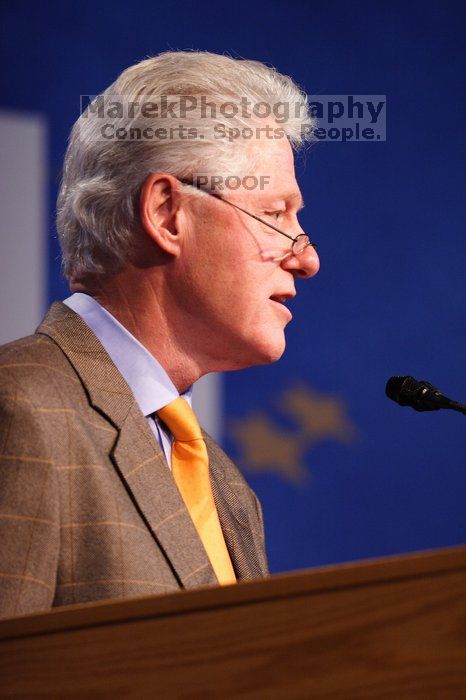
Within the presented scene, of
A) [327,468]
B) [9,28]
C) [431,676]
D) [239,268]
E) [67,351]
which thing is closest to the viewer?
[431,676]

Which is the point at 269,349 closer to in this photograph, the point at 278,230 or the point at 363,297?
the point at 278,230

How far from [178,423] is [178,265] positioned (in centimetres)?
23

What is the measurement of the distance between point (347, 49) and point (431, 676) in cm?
179

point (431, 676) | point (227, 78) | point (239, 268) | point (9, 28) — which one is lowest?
point (431, 676)

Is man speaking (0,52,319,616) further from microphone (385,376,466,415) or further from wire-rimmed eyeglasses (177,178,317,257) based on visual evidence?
microphone (385,376,466,415)

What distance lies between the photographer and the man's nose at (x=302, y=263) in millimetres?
1561

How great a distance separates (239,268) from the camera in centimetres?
150

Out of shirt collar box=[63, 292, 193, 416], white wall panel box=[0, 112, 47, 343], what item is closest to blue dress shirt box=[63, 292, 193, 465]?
shirt collar box=[63, 292, 193, 416]

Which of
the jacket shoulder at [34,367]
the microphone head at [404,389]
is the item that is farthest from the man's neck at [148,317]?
the microphone head at [404,389]

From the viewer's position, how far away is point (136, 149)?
151 centimetres

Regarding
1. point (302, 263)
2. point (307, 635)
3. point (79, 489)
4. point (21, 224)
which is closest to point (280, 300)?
point (302, 263)

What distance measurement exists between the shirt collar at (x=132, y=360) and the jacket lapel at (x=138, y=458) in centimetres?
4

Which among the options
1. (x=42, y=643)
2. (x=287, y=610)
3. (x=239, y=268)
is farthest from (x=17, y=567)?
(x=239, y=268)

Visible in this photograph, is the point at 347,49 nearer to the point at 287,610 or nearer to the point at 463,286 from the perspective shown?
the point at 463,286
